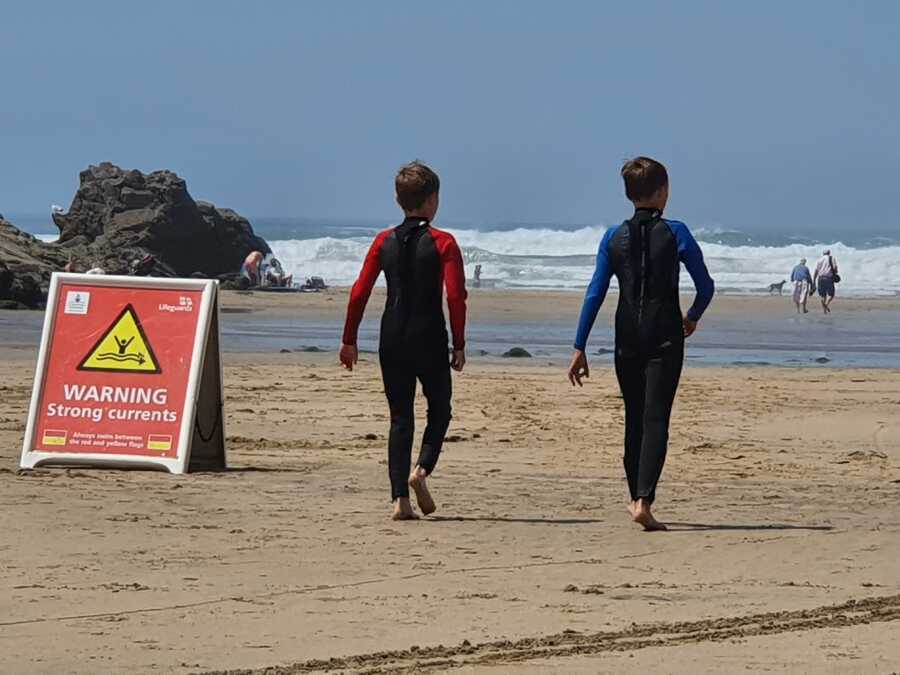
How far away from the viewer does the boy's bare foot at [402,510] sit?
8398 mm

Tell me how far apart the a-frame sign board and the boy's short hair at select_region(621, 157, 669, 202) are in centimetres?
288

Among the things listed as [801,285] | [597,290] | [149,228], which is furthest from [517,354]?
[149,228]

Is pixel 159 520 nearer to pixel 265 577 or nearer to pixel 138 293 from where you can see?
pixel 265 577

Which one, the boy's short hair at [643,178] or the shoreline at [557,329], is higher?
the boy's short hair at [643,178]

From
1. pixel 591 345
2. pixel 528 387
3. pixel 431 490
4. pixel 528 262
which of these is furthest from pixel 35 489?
pixel 528 262

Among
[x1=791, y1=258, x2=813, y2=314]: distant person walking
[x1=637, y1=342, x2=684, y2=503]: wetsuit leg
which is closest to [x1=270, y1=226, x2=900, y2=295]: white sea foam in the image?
[x1=791, y1=258, x2=813, y2=314]: distant person walking

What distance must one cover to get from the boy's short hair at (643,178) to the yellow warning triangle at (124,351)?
3199 millimetres

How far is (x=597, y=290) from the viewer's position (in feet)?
27.3

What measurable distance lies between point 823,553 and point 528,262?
5398 cm

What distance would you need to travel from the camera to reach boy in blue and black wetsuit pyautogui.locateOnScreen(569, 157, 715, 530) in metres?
8.11

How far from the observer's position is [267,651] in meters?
5.58

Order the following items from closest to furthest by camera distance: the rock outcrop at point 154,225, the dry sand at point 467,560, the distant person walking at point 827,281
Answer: the dry sand at point 467,560
the distant person walking at point 827,281
the rock outcrop at point 154,225

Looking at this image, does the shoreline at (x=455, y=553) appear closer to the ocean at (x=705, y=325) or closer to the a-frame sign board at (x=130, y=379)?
the a-frame sign board at (x=130, y=379)

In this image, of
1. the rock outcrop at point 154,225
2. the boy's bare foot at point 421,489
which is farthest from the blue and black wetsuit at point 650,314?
the rock outcrop at point 154,225
